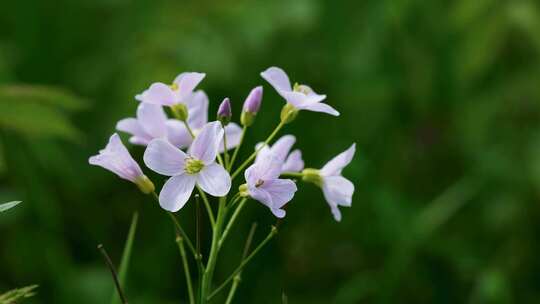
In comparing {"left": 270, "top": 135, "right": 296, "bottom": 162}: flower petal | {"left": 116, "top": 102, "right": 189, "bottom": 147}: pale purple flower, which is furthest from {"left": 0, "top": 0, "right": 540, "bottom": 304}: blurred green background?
{"left": 270, "top": 135, "right": 296, "bottom": 162}: flower petal

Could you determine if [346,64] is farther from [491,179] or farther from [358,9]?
[491,179]

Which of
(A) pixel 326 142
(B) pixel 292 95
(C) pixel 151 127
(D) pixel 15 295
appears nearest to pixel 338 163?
(B) pixel 292 95

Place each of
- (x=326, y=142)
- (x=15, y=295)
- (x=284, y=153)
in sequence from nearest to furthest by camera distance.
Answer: (x=15, y=295) → (x=284, y=153) → (x=326, y=142)

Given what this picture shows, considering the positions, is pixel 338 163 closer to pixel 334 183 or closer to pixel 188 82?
pixel 334 183

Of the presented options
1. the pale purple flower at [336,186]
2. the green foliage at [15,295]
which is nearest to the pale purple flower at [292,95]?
the pale purple flower at [336,186]

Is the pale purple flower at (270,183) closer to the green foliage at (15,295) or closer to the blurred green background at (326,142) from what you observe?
the green foliage at (15,295)

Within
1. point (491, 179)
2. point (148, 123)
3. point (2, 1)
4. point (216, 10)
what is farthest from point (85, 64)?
point (148, 123)
